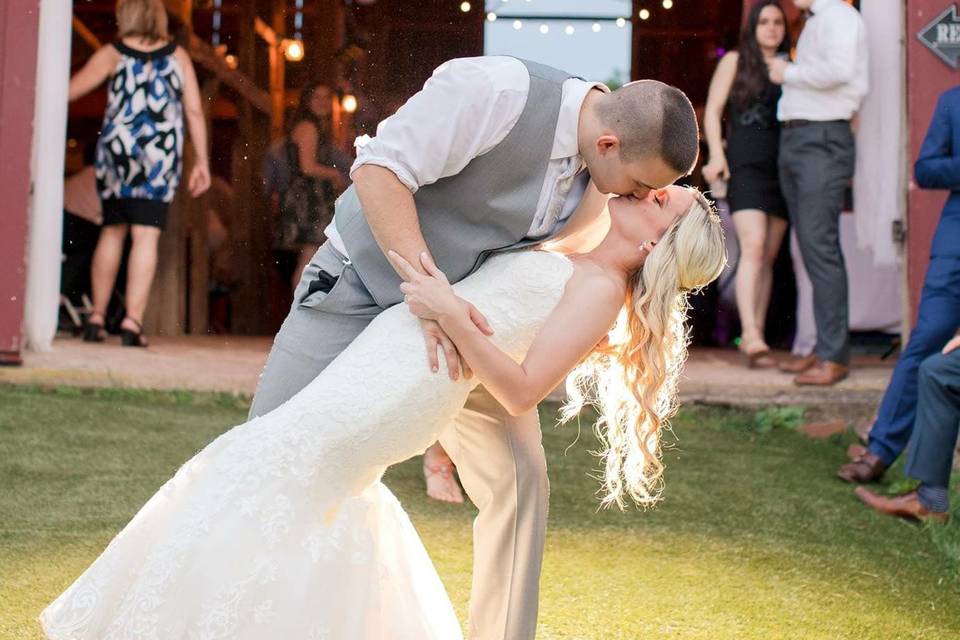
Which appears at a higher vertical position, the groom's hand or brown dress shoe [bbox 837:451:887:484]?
the groom's hand

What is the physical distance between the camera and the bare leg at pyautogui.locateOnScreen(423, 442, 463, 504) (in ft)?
16.2

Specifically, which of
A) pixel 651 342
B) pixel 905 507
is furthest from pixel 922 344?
pixel 651 342

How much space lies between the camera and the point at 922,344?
533 centimetres

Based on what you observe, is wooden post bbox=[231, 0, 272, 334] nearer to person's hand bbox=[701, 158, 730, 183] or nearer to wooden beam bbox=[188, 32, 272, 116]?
wooden beam bbox=[188, 32, 272, 116]

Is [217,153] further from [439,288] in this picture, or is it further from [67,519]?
[439,288]

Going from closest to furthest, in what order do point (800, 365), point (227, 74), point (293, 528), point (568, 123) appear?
1. point (293, 528)
2. point (568, 123)
3. point (800, 365)
4. point (227, 74)

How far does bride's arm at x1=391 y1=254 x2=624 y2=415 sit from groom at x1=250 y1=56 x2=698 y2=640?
0.19 feet

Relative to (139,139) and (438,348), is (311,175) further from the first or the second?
(438,348)

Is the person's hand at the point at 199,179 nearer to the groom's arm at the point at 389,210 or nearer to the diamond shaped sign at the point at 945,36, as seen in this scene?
the diamond shaped sign at the point at 945,36

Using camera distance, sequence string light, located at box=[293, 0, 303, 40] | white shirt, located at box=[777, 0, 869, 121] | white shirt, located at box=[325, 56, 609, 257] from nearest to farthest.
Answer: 1. white shirt, located at box=[325, 56, 609, 257]
2. white shirt, located at box=[777, 0, 869, 121]
3. string light, located at box=[293, 0, 303, 40]

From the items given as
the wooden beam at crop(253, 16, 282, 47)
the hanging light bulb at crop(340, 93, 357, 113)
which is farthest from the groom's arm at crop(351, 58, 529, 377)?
the wooden beam at crop(253, 16, 282, 47)

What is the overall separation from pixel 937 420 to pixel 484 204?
8.50ft

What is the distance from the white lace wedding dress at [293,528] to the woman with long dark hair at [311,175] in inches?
218

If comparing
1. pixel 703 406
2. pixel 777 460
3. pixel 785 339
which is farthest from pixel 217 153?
pixel 777 460
